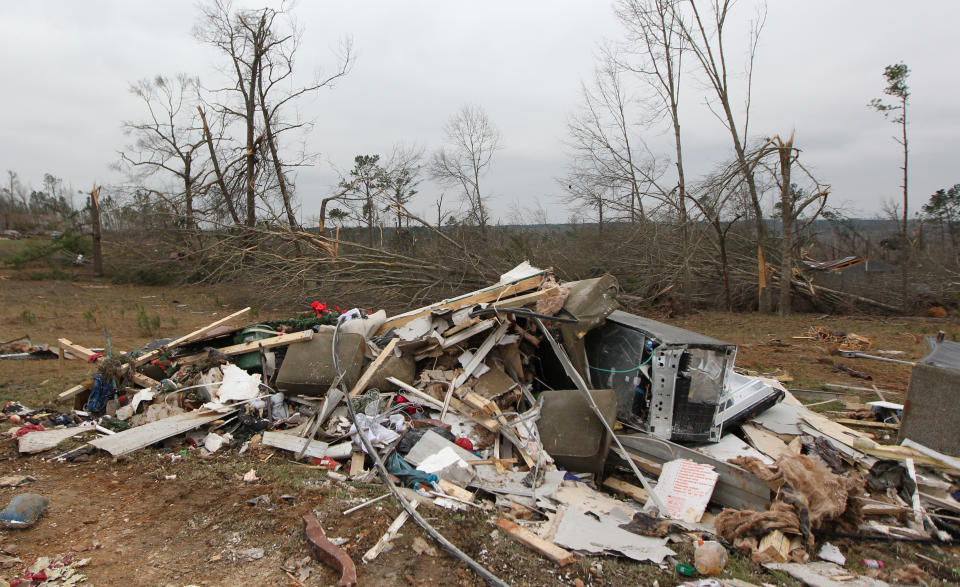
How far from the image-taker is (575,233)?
18.2m

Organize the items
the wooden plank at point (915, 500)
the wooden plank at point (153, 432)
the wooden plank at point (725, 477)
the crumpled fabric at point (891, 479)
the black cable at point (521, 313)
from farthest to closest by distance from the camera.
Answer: the black cable at point (521, 313), the wooden plank at point (153, 432), the crumpled fabric at point (891, 479), the wooden plank at point (725, 477), the wooden plank at point (915, 500)

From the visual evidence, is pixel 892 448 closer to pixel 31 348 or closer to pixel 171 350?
pixel 171 350

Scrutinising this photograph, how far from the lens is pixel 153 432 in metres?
4.33

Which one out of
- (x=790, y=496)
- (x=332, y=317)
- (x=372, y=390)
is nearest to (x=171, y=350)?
(x=332, y=317)

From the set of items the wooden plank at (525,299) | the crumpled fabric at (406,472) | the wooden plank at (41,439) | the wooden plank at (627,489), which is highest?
the wooden plank at (525,299)

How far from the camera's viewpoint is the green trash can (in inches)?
213

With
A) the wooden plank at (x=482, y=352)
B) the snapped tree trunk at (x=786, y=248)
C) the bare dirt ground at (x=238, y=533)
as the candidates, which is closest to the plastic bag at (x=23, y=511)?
the bare dirt ground at (x=238, y=533)

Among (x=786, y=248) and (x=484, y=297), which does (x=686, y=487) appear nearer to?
(x=484, y=297)

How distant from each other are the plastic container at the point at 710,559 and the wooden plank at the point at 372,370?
303 cm

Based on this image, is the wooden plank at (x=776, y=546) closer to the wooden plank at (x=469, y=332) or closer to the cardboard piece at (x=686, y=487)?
the cardboard piece at (x=686, y=487)

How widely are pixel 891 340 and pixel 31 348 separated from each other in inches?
614

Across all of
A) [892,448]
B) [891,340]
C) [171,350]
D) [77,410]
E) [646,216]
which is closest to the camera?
[892,448]

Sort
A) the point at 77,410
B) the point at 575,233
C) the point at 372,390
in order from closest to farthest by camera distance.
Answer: the point at 372,390 → the point at 77,410 → the point at 575,233

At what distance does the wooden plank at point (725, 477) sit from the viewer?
367cm
